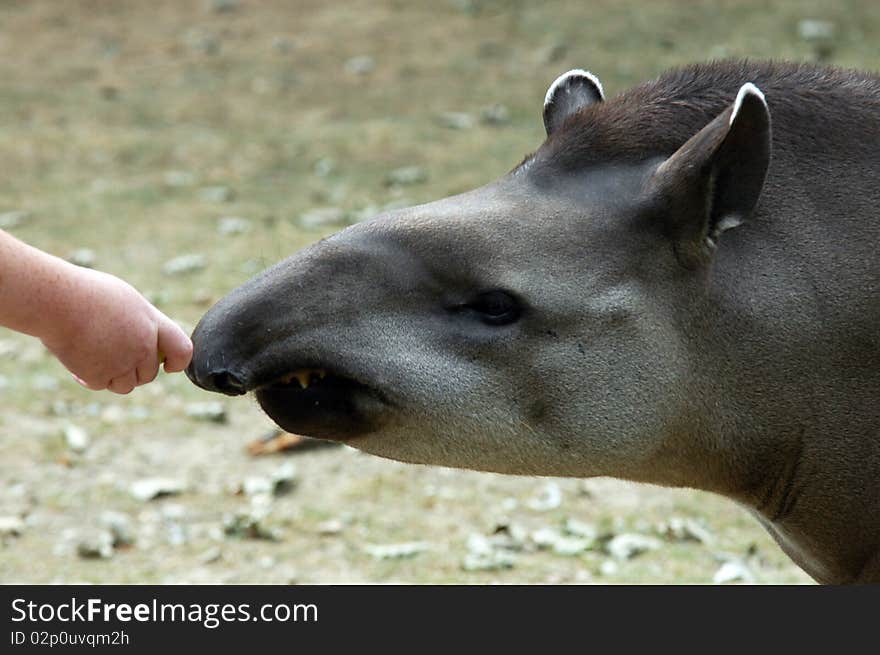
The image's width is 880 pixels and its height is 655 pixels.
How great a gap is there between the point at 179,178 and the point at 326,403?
8.36 metres

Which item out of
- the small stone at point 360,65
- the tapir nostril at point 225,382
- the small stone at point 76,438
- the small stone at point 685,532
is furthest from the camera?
the small stone at point 360,65

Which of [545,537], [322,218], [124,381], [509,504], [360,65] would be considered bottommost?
[360,65]

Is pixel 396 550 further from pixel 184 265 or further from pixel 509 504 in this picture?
pixel 184 265

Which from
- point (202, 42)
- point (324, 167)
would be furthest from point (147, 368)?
point (202, 42)

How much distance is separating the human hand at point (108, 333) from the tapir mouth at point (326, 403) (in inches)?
9.7

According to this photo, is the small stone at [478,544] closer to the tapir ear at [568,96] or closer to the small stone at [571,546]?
the small stone at [571,546]

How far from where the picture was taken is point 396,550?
19.3ft

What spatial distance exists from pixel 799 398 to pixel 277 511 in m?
3.32

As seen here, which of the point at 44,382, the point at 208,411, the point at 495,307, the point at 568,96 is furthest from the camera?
the point at 44,382

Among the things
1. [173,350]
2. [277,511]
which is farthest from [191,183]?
[173,350]

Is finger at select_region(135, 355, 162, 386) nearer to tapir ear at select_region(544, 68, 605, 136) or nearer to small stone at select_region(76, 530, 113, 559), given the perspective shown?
tapir ear at select_region(544, 68, 605, 136)

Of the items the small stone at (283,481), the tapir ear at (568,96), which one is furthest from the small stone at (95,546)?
the tapir ear at (568,96)

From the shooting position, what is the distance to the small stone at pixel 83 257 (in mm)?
9508
